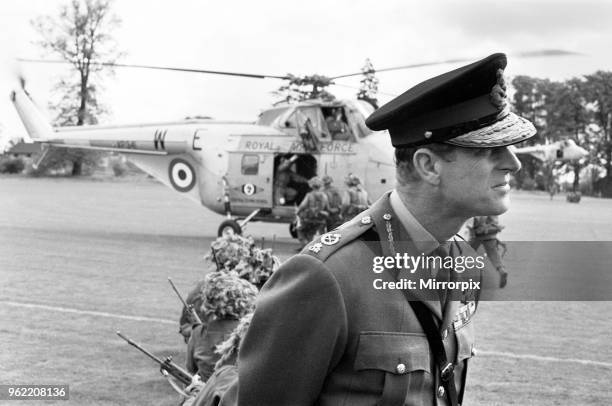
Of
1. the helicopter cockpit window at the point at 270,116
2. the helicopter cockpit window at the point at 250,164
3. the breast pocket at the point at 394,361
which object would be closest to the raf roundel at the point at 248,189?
the helicopter cockpit window at the point at 250,164

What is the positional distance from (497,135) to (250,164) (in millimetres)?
14317

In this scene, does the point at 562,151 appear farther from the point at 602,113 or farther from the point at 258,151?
the point at 258,151

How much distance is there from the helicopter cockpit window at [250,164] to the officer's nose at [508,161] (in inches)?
557

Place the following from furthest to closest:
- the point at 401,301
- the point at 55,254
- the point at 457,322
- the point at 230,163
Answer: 1. the point at 230,163
2. the point at 55,254
3. the point at 457,322
4. the point at 401,301

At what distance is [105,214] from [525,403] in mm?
20110

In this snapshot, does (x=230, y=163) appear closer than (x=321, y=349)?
No

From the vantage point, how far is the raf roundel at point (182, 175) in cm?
1709

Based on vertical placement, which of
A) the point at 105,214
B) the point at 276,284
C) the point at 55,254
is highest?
the point at 276,284

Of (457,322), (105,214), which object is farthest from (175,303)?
(105,214)

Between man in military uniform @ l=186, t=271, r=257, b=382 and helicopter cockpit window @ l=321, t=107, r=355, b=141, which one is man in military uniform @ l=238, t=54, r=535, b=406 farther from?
helicopter cockpit window @ l=321, t=107, r=355, b=141

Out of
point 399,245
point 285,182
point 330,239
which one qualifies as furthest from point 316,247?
point 285,182

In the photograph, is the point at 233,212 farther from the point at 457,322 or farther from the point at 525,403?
the point at 457,322

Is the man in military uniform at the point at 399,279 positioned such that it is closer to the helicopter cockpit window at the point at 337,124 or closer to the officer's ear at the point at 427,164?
the officer's ear at the point at 427,164

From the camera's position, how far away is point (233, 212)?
16.5 m
